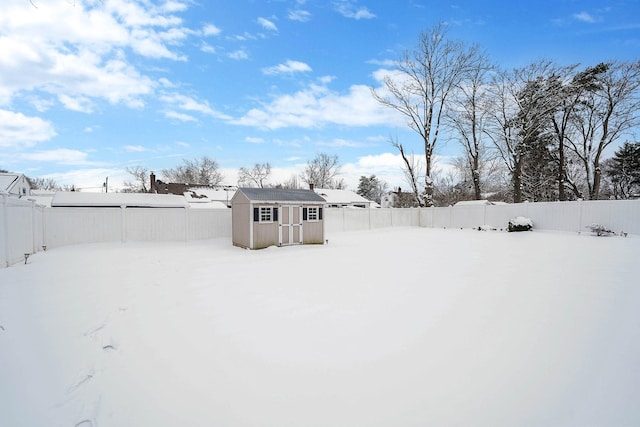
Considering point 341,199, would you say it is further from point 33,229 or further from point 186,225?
point 33,229

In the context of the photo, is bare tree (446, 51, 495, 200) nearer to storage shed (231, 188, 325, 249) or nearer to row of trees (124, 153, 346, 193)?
storage shed (231, 188, 325, 249)

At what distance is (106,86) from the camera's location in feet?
33.1

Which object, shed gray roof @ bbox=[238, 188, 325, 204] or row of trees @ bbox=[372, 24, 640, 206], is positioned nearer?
shed gray roof @ bbox=[238, 188, 325, 204]

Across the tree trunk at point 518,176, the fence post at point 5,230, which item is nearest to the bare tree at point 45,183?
the fence post at point 5,230

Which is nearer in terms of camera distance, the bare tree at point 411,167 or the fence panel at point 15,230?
the fence panel at point 15,230

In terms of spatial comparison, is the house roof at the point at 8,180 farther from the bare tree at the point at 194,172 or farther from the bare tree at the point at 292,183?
the bare tree at the point at 292,183

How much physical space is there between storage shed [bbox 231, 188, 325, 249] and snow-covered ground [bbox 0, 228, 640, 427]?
14.9ft

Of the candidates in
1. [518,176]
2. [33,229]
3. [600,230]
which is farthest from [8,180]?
[518,176]

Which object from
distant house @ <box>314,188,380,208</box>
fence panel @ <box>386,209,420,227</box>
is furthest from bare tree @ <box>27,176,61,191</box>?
fence panel @ <box>386,209,420,227</box>

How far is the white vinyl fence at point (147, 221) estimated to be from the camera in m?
A: 7.11

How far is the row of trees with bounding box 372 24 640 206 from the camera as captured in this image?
18547mm

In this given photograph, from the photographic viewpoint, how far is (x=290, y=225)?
37.5 ft

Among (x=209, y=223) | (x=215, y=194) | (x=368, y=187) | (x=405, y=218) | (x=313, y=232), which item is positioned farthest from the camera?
(x=368, y=187)

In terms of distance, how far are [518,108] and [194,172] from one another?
42.0 metres
